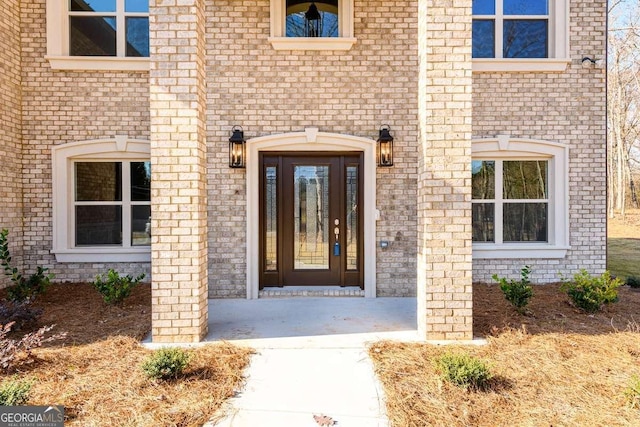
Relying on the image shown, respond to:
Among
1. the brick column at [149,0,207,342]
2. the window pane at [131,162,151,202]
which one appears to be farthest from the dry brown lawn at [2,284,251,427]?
the window pane at [131,162,151,202]

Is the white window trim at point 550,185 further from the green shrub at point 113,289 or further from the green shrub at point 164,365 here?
the green shrub at point 113,289

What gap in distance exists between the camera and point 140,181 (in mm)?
6297

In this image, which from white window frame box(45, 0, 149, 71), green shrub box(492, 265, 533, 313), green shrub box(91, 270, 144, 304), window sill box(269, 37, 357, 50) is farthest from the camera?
white window frame box(45, 0, 149, 71)

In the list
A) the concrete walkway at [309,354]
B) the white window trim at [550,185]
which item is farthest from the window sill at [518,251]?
the concrete walkway at [309,354]

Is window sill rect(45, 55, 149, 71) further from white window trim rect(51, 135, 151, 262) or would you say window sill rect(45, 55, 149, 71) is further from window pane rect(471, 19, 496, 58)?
window pane rect(471, 19, 496, 58)

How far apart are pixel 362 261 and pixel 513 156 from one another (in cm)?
302

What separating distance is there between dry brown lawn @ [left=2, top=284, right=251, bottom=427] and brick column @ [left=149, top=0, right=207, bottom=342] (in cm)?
43

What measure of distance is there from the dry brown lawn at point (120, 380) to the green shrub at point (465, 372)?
65.0 inches

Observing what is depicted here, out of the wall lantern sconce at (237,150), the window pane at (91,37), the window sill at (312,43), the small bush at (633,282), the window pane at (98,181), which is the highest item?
the window pane at (91,37)

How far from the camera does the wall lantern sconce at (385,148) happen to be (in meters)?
5.71

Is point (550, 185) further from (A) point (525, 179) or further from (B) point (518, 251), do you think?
(B) point (518, 251)

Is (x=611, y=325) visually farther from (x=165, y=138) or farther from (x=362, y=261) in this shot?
(x=165, y=138)

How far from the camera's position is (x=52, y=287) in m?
5.91

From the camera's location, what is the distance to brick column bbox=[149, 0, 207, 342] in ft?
12.5
